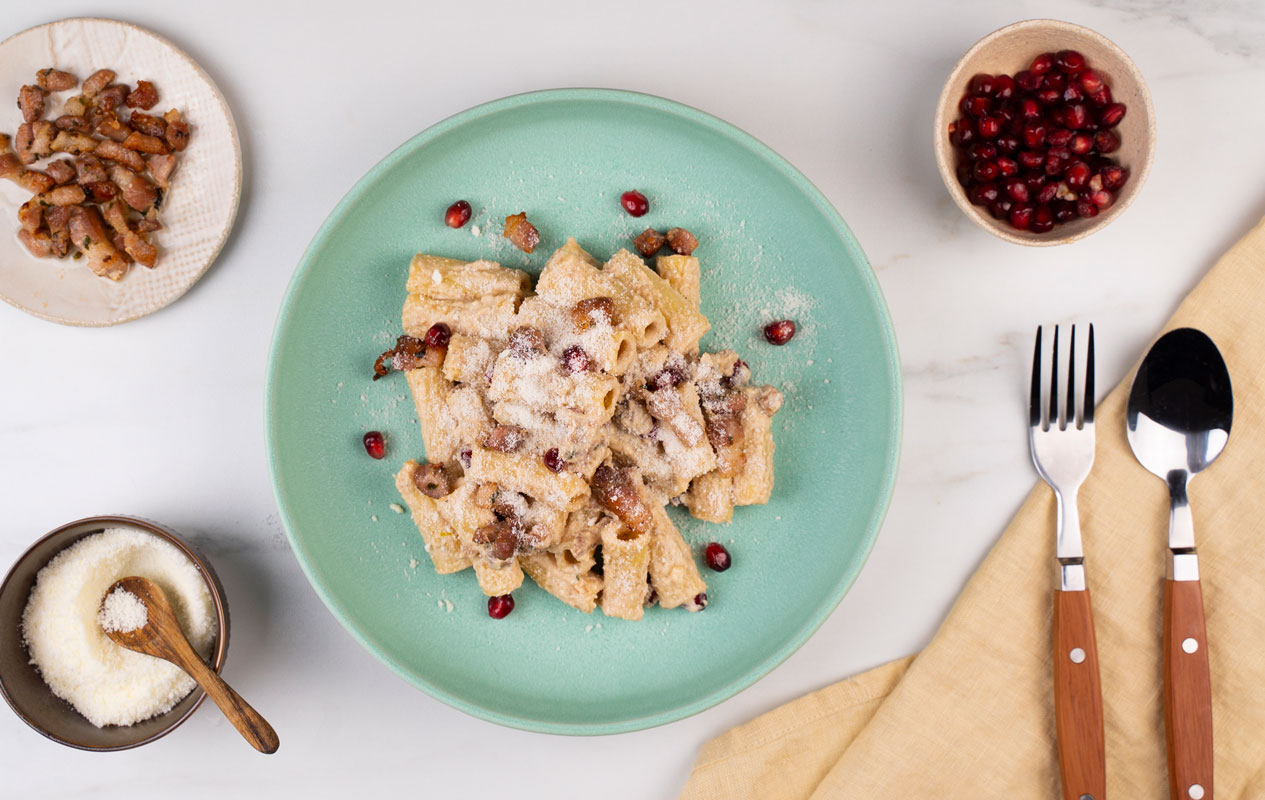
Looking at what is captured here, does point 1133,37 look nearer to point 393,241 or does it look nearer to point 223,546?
point 393,241

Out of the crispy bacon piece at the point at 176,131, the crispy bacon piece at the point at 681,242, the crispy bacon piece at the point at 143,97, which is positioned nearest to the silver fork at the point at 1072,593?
the crispy bacon piece at the point at 681,242

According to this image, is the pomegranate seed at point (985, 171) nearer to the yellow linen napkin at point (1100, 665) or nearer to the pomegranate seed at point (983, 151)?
the pomegranate seed at point (983, 151)

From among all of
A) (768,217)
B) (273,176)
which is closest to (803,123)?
(768,217)

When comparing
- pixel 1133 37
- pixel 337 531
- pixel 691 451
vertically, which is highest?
pixel 1133 37

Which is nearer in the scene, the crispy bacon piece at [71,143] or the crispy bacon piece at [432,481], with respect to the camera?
the crispy bacon piece at [432,481]

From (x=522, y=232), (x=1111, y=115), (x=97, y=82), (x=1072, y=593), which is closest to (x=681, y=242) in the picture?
(x=522, y=232)

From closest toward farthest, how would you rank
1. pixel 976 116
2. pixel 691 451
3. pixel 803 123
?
1. pixel 691 451
2. pixel 976 116
3. pixel 803 123

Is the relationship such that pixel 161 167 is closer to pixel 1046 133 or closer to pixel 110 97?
pixel 110 97
